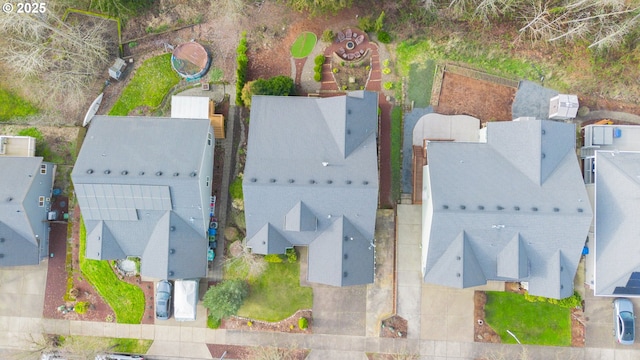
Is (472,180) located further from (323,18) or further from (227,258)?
(227,258)

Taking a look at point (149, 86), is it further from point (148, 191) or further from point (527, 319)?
point (527, 319)

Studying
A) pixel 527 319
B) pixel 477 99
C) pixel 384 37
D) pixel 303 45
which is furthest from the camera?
pixel 303 45

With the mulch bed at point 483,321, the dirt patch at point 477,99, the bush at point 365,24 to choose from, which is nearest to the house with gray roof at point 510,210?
the mulch bed at point 483,321

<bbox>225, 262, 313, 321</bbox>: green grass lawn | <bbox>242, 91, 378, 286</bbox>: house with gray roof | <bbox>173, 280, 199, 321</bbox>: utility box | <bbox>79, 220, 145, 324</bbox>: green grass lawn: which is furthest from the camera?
<bbox>79, 220, 145, 324</bbox>: green grass lawn

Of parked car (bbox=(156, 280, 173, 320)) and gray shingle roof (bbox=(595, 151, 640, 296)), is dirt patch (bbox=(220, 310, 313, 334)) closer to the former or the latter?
parked car (bbox=(156, 280, 173, 320))

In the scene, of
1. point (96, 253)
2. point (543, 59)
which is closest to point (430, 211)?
point (543, 59)

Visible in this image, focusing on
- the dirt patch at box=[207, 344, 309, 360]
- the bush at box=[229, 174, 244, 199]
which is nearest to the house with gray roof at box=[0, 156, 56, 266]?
the bush at box=[229, 174, 244, 199]

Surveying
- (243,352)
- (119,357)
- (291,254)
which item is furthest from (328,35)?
(119,357)
